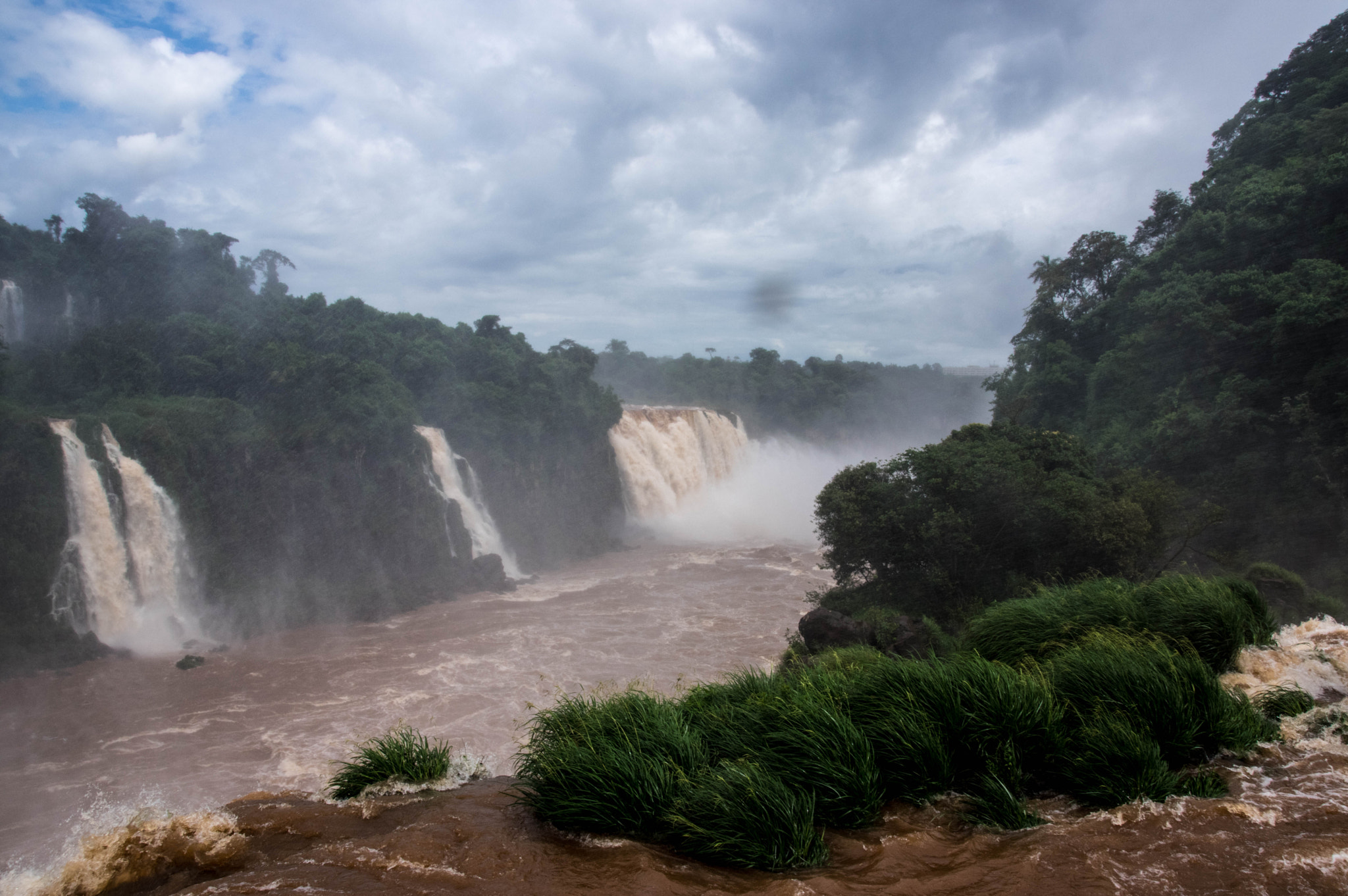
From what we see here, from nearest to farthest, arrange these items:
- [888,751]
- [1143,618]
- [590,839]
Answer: [590,839], [888,751], [1143,618]

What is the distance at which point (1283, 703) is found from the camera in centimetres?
462

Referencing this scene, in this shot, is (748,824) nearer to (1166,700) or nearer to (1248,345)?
(1166,700)

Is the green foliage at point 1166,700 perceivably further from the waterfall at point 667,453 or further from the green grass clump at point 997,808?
the waterfall at point 667,453

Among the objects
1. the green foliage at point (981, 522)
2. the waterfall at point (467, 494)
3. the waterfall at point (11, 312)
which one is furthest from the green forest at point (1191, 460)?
the waterfall at point (11, 312)

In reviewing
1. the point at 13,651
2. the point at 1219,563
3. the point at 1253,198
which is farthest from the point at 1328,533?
the point at 13,651

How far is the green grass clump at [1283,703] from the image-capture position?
15.0 feet

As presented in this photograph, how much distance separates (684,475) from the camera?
3688 centimetres

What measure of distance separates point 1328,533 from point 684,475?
988 inches

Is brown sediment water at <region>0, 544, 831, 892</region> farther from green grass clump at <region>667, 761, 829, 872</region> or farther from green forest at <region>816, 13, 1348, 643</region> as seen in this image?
green forest at <region>816, 13, 1348, 643</region>

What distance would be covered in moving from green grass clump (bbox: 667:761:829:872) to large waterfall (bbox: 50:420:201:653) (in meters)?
18.3

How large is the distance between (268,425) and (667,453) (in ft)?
61.6

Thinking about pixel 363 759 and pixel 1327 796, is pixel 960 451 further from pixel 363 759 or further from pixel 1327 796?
pixel 363 759

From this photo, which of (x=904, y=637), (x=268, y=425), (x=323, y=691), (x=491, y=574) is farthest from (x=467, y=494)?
(x=904, y=637)

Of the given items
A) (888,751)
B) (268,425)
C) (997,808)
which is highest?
(268,425)
